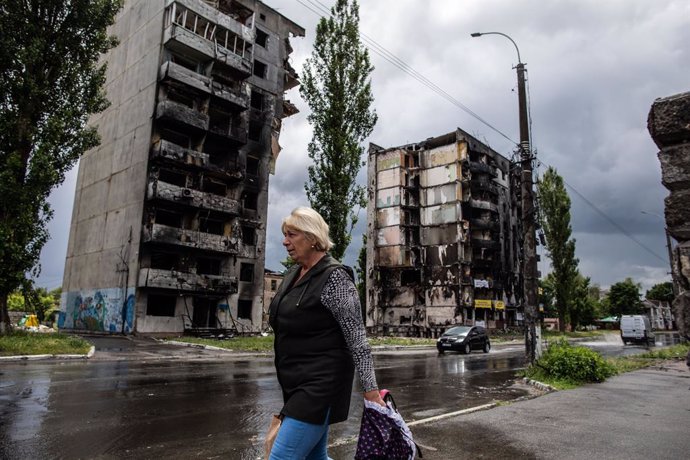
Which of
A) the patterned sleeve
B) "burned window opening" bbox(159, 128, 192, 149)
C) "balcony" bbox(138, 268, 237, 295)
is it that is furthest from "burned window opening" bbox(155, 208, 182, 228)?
the patterned sleeve

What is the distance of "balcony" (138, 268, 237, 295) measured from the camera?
1111 inches

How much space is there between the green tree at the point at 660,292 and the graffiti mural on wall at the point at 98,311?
112 meters

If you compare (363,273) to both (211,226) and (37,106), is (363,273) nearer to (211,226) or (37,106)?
(211,226)

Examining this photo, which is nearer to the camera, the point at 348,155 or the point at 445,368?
the point at 445,368

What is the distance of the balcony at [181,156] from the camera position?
29766 millimetres

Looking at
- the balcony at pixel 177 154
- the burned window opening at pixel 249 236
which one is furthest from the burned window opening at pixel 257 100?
the burned window opening at pixel 249 236

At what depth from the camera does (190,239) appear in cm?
3006

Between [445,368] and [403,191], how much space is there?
138 ft

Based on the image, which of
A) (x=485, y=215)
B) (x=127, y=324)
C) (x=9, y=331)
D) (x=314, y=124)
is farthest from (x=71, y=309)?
(x=485, y=215)

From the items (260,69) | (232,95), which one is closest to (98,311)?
(232,95)

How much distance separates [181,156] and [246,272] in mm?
10148

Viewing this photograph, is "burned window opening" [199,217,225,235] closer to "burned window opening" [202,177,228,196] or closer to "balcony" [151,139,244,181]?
"burned window opening" [202,177,228,196]

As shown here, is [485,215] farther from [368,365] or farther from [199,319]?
[368,365]

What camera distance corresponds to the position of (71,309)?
34188mm
